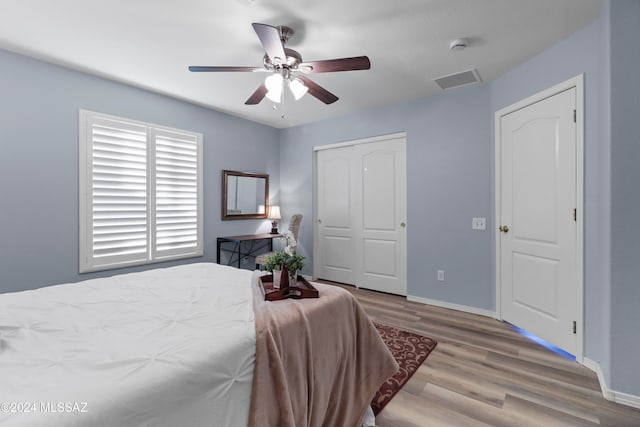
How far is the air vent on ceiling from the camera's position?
2969mm

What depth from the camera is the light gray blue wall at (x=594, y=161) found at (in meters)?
1.92

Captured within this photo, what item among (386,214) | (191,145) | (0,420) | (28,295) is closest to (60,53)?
(191,145)

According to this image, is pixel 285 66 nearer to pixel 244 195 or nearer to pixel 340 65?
pixel 340 65

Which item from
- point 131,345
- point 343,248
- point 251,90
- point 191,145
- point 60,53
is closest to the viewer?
point 131,345

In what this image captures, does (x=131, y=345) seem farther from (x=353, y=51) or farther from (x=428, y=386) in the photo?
(x=353, y=51)

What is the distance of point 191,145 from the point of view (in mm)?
3832

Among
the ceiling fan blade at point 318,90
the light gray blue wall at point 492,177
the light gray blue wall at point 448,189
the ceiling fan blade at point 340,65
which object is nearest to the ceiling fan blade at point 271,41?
the ceiling fan blade at point 340,65

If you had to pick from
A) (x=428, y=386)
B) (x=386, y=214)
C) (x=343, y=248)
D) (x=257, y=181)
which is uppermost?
(x=257, y=181)

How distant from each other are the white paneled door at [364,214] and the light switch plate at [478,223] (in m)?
0.85

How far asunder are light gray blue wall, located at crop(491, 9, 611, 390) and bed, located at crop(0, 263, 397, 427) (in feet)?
5.35

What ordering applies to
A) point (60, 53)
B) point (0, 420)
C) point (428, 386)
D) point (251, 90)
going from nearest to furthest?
point (0, 420) → point (428, 386) → point (60, 53) → point (251, 90)

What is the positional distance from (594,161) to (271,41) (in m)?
2.47

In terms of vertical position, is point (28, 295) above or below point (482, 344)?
above

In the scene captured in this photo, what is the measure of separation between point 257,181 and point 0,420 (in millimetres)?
4196
